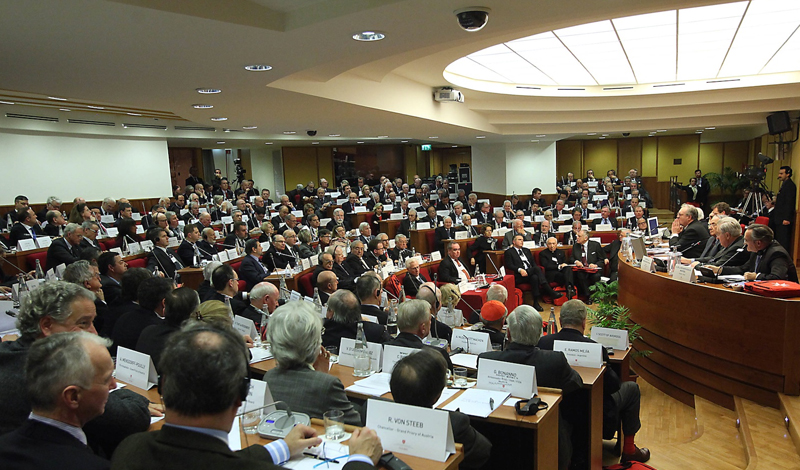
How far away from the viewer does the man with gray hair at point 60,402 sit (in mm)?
1531

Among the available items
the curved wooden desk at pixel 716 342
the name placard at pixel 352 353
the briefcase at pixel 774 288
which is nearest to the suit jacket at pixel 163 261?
the name placard at pixel 352 353

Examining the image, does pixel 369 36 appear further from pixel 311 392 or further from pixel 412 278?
pixel 412 278

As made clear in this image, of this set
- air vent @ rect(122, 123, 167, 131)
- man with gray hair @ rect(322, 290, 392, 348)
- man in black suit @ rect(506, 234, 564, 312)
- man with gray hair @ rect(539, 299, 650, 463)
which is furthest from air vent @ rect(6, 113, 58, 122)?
man with gray hair @ rect(539, 299, 650, 463)

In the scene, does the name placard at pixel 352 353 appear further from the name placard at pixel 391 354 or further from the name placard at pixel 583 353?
the name placard at pixel 583 353

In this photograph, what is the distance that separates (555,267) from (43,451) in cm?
887

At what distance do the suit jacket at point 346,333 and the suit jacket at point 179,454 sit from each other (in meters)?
2.40

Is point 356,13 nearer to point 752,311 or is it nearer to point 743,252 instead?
point 752,311

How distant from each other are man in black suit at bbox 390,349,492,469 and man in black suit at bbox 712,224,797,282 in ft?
13.4

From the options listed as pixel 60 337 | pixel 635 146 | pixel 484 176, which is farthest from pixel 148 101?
pixel 635 146

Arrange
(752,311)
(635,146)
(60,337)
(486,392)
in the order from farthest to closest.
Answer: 1. (635,146)
2. (752,311)
3. (486,392)
4. (60,337)

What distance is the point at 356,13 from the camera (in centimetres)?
326

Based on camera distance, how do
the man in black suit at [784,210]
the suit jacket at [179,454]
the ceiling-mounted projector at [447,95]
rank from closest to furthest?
the suit jacket at [179,454]
the ceiling-mounted projector at [447,95]
the man in black suit at [784,210]

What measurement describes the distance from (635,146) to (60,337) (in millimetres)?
23179

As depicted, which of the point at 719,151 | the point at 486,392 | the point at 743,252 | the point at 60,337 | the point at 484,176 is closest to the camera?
the point at 60,337
